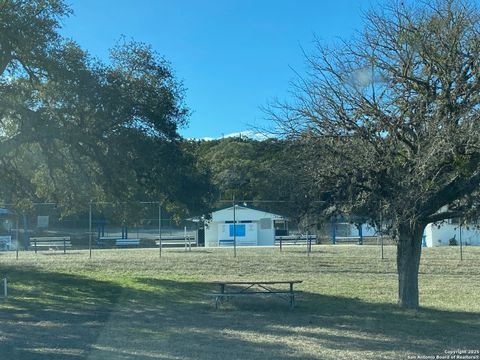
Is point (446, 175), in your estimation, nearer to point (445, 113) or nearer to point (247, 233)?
point (445, 113)

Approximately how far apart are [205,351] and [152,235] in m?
46.8

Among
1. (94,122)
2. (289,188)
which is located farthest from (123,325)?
(94,122)

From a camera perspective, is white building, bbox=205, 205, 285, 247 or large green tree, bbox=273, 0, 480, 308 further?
white building, bbox=205, 205, 285, 247

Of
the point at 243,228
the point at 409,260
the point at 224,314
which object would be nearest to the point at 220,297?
the point at 224,314

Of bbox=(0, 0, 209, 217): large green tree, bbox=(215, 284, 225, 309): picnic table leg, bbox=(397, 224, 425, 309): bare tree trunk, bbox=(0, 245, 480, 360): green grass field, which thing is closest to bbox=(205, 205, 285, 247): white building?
bbox=(0, 245, 480, 360): green grass field

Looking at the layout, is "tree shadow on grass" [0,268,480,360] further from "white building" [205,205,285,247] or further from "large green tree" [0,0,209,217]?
"white building" [205,205,285,247]

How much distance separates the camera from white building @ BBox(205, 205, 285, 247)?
45.3 meters

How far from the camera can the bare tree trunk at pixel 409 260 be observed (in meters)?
13.1

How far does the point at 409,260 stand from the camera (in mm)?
13242

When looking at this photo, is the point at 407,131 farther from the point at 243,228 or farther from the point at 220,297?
the point at 243,228

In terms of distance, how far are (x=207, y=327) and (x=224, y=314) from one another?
1.82 metres

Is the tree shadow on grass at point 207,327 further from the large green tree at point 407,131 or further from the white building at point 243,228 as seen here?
the white building at point 243,228

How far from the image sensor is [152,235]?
5506 centimetres

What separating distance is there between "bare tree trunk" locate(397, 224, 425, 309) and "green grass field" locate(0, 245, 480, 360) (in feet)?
1.38
